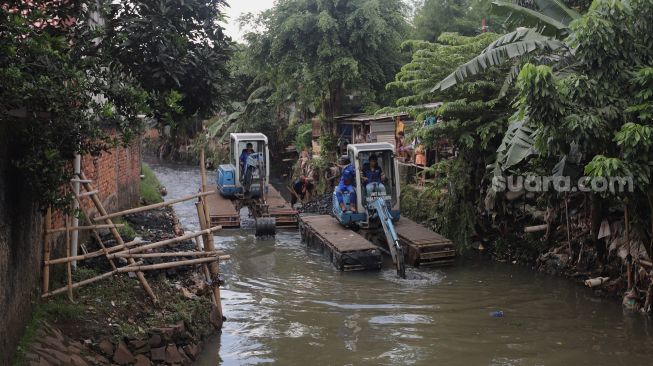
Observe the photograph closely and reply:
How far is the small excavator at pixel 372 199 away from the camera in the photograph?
46.2 ft

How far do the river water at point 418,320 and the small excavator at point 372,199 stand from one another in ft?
3.97

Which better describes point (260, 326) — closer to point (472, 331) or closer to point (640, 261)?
point (472, 331)

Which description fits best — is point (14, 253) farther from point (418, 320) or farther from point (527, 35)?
point (527, 35)

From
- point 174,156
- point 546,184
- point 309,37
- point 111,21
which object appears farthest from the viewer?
point 174,156

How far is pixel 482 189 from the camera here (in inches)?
587

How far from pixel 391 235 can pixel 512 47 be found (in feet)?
14.5

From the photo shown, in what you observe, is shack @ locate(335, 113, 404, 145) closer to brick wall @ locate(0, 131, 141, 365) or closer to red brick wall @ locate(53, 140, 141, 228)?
red brick wall @ locate(53, 140, 141, 228)

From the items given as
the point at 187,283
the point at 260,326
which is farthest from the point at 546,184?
the point at 187,283

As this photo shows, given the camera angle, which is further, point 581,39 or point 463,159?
point 463,159

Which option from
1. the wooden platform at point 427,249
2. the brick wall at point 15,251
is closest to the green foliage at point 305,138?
the wooden platform at point 427,249

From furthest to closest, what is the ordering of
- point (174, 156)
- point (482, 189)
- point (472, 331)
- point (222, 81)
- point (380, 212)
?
point (174, 156), point (482, 189), point (380, 212), point (472, 331), point (222, 81)

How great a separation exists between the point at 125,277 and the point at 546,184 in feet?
22.8

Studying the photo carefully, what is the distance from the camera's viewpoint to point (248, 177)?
18641mm

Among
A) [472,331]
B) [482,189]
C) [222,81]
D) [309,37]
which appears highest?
[309,37]
